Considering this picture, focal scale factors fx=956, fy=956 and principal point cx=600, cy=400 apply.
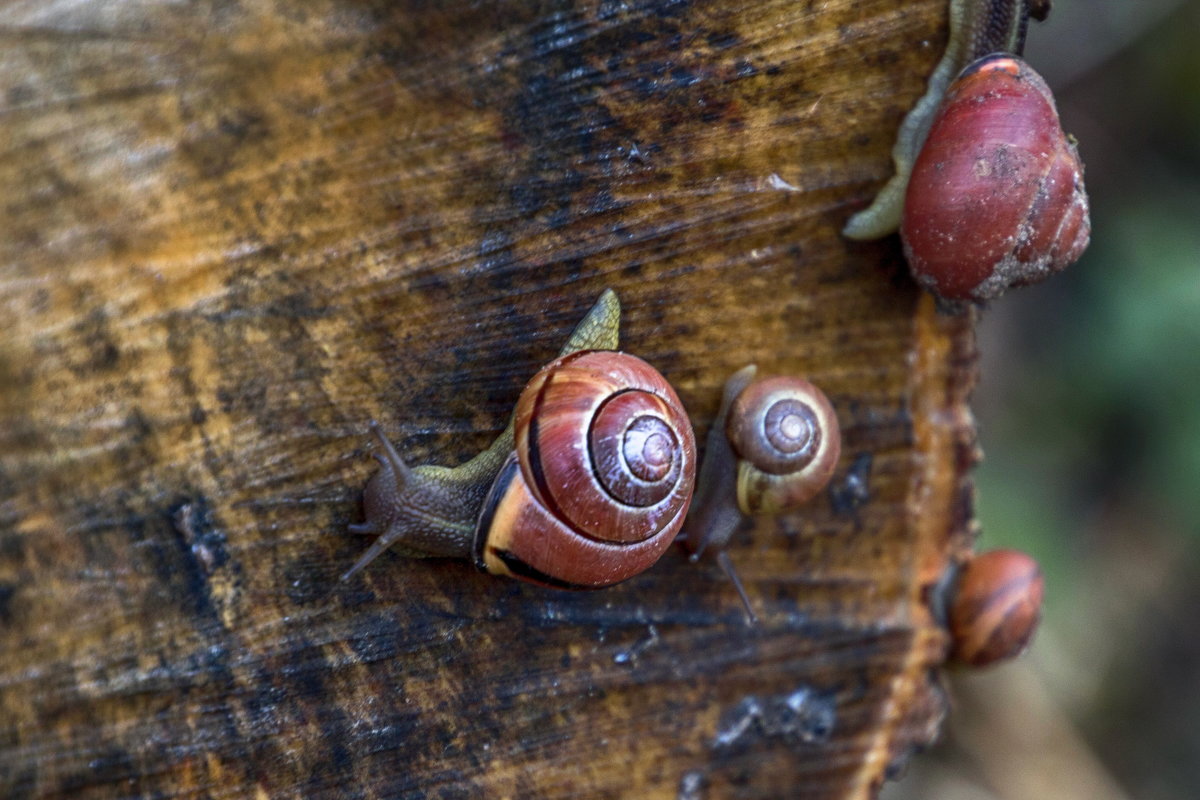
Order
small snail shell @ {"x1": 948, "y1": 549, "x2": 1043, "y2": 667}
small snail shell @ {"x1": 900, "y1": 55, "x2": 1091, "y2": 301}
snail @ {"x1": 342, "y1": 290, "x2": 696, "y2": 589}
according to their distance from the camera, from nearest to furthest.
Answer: snail @ {"x1": 342, "y1": 290, "x2": 696, "y2": 589} < small snail shell @ {"x1": 900, "y1": 55, "x2": 1091, "y2": 301} < small snail shell @ {"x1": 948, "y1": 549, "x2": 1043, "y2": 667}

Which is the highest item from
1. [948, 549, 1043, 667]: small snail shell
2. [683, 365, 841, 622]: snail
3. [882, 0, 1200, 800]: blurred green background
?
[683, 365, 841, 622]: snail

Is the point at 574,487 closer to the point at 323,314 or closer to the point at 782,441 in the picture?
the point at 782,441

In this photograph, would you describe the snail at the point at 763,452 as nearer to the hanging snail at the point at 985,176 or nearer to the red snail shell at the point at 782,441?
the red snail shell at the point at 782,441

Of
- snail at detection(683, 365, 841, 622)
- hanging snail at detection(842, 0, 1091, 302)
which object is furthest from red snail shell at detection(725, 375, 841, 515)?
hanging snail at detection(842, 0, 1091, 302)

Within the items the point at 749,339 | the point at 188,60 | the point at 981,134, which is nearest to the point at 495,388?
the point at 749,339

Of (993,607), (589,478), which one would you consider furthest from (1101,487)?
(589,478)

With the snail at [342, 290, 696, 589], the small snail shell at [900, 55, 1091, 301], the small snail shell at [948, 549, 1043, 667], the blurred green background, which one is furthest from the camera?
the blurred green background

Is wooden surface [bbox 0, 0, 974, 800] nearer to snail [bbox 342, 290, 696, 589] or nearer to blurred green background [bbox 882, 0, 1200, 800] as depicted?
snail [bbox 342, 290, 696, 589]
